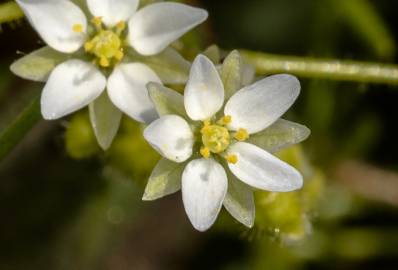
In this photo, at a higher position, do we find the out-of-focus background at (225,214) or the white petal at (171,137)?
the white petal at (171,137)

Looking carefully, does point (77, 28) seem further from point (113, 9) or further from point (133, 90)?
point (133, 90)

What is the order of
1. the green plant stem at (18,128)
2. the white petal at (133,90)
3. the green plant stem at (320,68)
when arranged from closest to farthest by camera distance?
1. the white petal at (133,90)
2. the green plant stem at (18,128)
3. the green plant stem at (320,68)

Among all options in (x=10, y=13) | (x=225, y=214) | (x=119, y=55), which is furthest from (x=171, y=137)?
(x=225, y=214)

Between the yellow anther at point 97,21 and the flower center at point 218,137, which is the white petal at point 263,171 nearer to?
the flower center at point 218,137

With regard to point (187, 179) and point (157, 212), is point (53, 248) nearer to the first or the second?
point (157, 212)

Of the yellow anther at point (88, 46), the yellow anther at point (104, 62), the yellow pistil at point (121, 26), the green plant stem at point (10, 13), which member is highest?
the green plant stem at point (10, 13)

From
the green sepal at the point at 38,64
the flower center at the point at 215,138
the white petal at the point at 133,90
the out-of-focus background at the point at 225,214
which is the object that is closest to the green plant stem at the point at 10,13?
the green sepal at the point at 38,64

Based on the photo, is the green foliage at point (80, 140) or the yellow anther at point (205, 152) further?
the green foliage at point (80, 140)

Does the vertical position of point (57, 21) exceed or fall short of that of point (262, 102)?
it exceeds it
